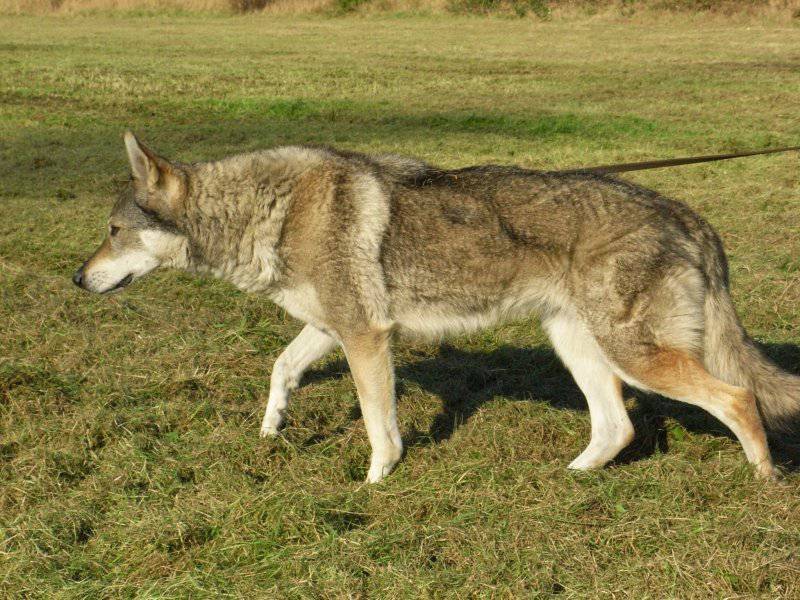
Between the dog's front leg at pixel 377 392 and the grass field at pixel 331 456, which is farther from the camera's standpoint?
the dog's front leg at pixel 377 392

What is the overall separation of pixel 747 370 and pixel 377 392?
1.72 meters

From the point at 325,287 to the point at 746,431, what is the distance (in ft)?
6.60

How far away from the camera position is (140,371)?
5453 mm

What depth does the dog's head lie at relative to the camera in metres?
4.71

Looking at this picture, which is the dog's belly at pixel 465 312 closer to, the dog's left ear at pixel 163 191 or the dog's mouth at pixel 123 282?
the dog's left ear at pixel 163 191

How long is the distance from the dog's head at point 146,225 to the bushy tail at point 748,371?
259cm

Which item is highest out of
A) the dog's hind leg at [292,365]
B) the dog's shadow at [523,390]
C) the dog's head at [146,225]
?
the dog's head at [146,225]

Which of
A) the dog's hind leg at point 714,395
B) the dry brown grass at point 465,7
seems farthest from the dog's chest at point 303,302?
the dry brown grass at point 465,7

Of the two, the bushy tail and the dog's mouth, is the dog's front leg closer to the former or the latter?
the dog's mouth

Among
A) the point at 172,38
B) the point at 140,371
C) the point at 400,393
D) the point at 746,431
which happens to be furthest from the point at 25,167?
the point at 172,38

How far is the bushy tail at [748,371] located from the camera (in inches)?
170

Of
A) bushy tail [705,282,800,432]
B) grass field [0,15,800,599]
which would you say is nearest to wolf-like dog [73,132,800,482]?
bushy tail [705,282,800,432]

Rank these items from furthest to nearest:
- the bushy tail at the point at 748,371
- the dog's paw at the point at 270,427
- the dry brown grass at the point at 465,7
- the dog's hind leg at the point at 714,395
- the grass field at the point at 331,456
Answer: the dry brown grass at the point at 465,7 < the dog's paw at the point at 270,427 < the bushy tail at the point at 748,371 < the dog's hind leg at the point at 714,395 < the grass field at the point at 331,456

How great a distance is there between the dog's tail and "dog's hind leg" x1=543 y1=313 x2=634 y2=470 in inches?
19.8
